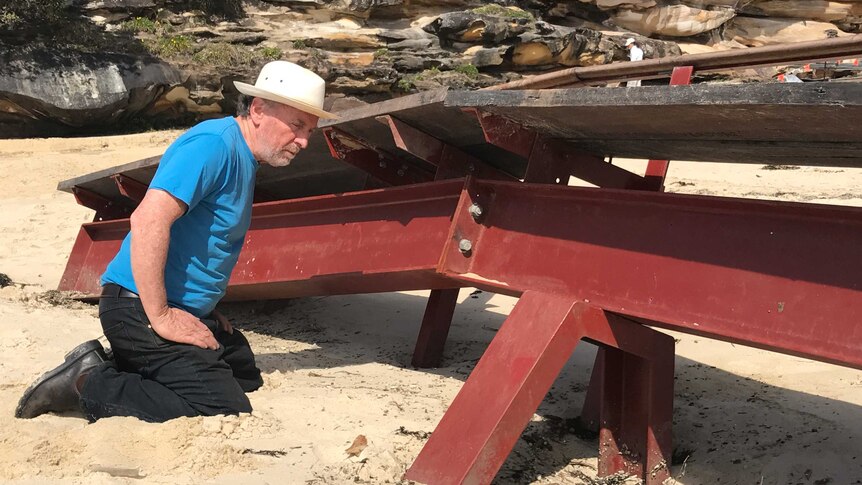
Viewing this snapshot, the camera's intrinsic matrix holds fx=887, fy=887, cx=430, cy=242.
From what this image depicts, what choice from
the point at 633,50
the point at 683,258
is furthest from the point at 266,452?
the point at 633,50

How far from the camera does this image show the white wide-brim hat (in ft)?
12.4

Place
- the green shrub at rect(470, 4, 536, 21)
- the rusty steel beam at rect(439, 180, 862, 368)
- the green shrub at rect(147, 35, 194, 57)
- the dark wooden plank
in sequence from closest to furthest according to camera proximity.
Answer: the dark wooden plank → the rusty steel beam at rect(439, 180, 862, 368) → the green shrub at rect(147, 35, 194, 57) → the green shrub at rect(470, 4, 536, 21)

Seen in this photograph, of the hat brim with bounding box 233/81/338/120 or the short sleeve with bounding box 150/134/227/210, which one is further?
the hat brim with bounding box 233/81/338/120

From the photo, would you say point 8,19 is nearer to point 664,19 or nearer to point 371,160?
point 371,160

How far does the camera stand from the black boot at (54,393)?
3771 mm

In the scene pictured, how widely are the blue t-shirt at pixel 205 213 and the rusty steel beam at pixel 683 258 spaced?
961 millimetres

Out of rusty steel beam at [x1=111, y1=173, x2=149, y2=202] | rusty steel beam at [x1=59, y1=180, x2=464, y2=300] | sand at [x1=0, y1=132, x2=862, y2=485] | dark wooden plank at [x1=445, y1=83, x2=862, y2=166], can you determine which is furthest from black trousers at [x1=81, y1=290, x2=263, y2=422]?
rusty steel beam at [x1=111, y1=173, x2=149, y2=202]

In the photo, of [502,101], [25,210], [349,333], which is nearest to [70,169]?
[25,210]

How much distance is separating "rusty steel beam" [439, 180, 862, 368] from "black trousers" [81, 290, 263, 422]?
43.6 inches

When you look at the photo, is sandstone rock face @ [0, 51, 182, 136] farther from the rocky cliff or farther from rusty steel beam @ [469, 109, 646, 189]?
rusty steel beam @ [469, 109, 646, 189]

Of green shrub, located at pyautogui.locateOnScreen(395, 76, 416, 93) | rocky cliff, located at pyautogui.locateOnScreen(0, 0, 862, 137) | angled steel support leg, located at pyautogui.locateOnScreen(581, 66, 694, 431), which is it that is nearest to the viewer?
angled steel support leg, located at pyautogui.locateOnScreen(581, 66, 694, 431)

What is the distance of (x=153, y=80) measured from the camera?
16672 mm

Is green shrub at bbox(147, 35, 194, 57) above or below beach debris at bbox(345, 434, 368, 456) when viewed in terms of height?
below

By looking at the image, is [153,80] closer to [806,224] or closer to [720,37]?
[806,224]
